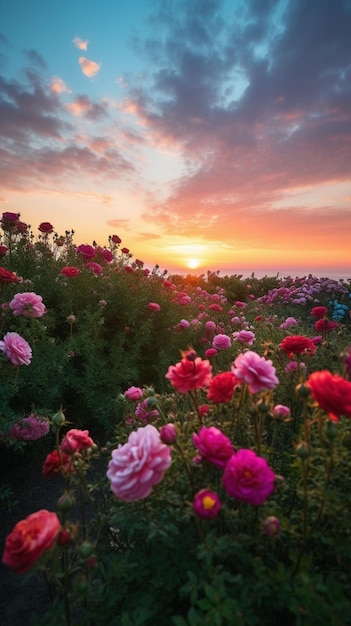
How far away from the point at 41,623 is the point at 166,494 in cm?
66

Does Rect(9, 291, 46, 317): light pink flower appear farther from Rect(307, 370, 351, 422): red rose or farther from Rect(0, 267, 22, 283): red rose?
Rect(307, 370, 351, 422): red rose

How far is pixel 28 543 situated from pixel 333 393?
36.3 inches

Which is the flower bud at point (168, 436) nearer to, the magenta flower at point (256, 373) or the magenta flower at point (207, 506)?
the magenta flower at point (207, 506)

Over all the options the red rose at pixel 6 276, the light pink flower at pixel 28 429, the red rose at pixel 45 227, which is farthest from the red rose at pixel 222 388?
the red rose at pixel 45 227

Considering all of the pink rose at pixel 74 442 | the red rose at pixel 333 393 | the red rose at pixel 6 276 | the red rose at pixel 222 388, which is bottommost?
the pink rose at pixel 74 442

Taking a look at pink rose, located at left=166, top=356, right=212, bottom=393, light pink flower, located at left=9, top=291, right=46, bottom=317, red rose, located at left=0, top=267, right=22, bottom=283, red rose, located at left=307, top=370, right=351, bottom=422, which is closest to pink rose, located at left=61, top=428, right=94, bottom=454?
pink rose, located at left=166, top=356, right=212, bottom=393

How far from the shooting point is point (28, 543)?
36.8 inches

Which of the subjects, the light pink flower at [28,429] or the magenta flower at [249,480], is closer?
the magenta flower at [249,480]

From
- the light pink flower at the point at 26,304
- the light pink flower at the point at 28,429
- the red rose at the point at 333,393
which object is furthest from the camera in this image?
the light pink flower at the point at 26,304

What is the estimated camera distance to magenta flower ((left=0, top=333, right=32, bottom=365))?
2262 millimetres

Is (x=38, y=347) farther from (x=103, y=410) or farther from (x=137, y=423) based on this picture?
(x=137, y=423)

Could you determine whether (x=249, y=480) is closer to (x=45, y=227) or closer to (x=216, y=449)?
(x=216, y=449)

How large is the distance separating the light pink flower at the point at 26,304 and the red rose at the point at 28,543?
1979 millimetres

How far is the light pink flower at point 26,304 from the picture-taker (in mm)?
2725
